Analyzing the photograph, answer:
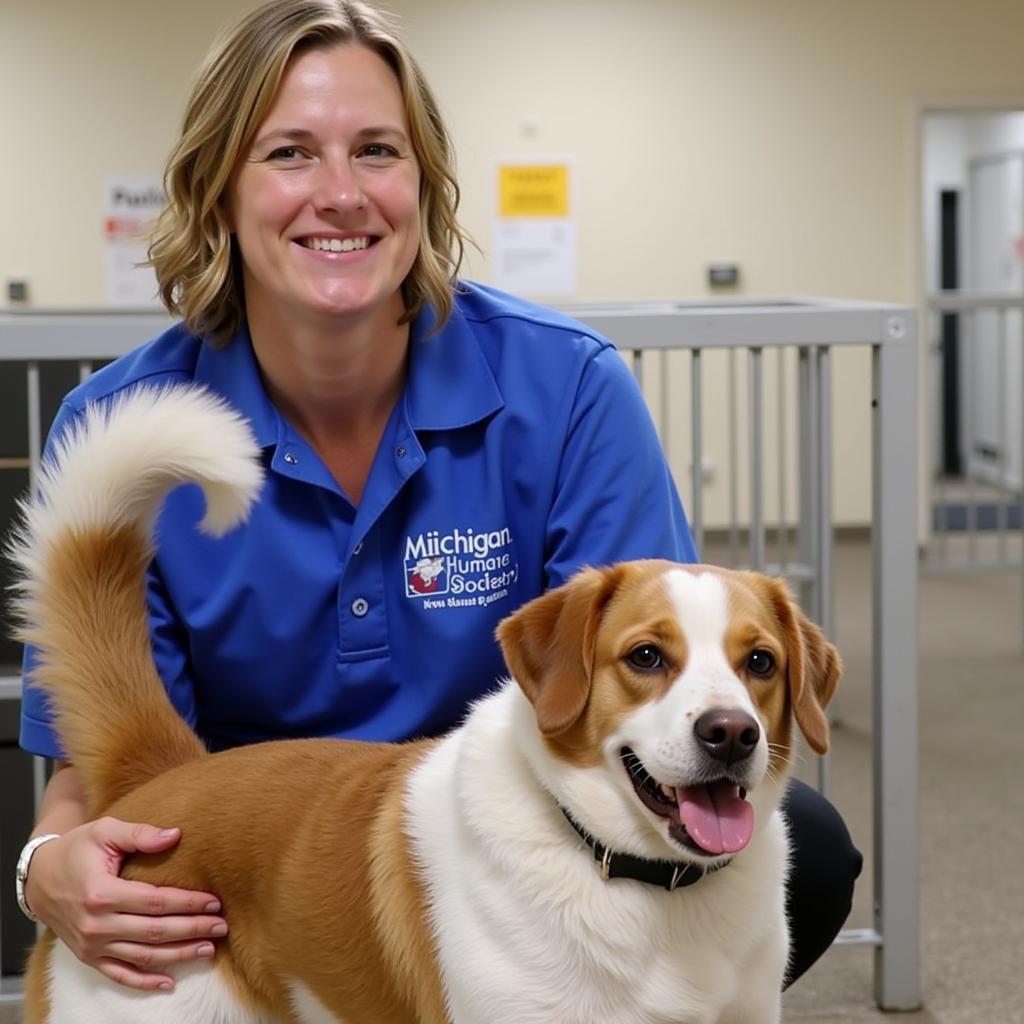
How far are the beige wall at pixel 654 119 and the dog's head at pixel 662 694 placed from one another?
240 inches

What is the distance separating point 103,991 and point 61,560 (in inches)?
17.1

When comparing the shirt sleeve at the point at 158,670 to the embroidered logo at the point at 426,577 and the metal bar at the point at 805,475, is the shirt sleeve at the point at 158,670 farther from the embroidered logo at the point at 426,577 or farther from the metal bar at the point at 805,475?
the metal bar at the point at 805,475

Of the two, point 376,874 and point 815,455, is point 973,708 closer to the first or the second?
point 815,455

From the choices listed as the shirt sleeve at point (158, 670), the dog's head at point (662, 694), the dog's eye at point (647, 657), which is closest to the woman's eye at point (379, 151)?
the shirt sleeve at point (158, 670)

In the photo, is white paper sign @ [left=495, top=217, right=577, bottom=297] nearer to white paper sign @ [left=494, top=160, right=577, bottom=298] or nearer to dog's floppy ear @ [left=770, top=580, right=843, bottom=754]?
white paper sign @ [left=494, top=160, right=577, bottom=298]

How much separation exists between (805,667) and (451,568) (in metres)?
0.48

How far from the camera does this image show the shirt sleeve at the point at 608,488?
5.77ft

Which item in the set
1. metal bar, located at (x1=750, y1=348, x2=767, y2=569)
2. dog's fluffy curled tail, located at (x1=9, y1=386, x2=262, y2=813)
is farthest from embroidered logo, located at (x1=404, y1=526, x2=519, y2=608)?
metal bar, located at (x1=750, y1=348, x2=767, y2=569)

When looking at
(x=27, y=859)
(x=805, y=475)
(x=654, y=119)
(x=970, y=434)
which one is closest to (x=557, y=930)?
(x=27, y=859)

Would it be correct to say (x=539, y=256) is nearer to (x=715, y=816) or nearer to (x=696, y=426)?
(x=696, y=426)

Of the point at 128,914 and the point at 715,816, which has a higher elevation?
the point at 715,816

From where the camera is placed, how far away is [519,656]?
4.66ft

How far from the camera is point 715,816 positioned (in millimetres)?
1361

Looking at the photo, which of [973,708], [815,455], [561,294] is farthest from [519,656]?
[561,294]
